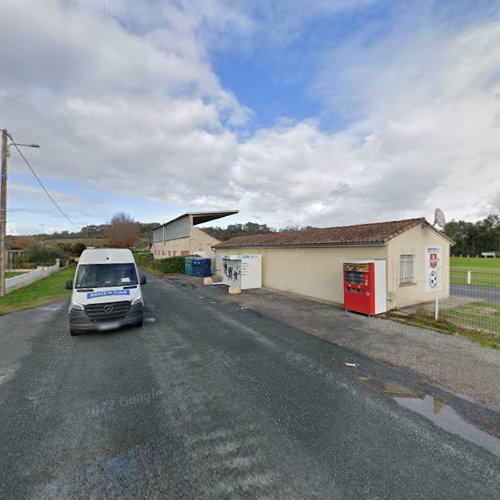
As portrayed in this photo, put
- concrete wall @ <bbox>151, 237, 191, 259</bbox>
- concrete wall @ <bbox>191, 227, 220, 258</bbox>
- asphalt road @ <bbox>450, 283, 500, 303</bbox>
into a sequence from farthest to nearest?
concrete wall @ <bbox>151, 237, 191, 259</bbox>
concrete wall @ <bbox>191, 227, 220, 258</bbox>
asphalt road @ <bbox>450, 283, 500, 303</bbox>

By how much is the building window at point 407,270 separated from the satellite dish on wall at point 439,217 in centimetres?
150

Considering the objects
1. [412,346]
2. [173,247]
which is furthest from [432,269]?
[173,247]

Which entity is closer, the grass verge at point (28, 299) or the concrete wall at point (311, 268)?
the grass verge at point (28, 299)

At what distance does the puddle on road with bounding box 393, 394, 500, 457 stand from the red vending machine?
16.0ft

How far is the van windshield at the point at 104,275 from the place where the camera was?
6.81m

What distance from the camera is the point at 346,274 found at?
9305 millimetres

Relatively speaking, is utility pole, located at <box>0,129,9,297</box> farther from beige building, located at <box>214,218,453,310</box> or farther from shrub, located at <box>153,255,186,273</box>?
beige building, located at <box>214,218,453,310</box>

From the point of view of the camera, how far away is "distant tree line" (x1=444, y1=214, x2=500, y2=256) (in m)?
58.4

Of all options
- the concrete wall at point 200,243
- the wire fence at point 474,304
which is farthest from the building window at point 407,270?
the concrete wall at point 200,243

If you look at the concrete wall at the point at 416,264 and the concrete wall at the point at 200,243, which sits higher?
the concrete wall at the point at 200,243

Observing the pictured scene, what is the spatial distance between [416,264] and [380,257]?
7.03 ft

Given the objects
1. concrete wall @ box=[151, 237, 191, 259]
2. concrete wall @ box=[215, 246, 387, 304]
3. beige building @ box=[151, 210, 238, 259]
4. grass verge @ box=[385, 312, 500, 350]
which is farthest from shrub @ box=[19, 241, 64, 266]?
grass verge @ box=[385, 312, 500, 350]

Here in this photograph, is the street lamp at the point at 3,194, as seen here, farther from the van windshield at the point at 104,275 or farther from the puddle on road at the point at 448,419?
the puddle on road at the point at 448,419

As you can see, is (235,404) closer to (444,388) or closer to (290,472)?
(290,472)
